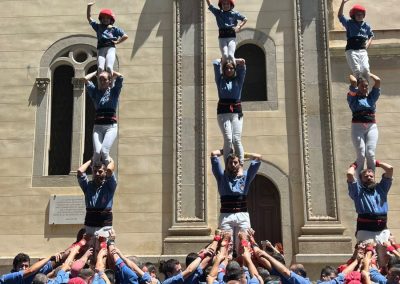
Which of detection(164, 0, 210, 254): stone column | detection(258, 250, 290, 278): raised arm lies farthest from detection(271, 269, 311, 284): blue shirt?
detection(164, 0, 210, 254): stone column

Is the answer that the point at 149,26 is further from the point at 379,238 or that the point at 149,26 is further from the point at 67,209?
the point at 379,238

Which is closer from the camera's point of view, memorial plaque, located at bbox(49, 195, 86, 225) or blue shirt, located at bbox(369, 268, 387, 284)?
blue shirt, located at bbox(369, 268, 387, 284)

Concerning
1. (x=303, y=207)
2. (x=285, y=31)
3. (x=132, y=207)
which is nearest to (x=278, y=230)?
(x=303, y=207)

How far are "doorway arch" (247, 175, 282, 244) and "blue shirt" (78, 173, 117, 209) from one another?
7.03 m

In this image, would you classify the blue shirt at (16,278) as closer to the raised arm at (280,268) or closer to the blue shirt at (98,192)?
the blue shirt at (98,192)

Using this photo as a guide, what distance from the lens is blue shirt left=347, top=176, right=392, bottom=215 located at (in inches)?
338

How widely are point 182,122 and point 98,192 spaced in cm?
661

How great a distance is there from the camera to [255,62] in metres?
15.8

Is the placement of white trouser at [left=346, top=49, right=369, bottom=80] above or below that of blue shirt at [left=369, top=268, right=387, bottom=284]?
above

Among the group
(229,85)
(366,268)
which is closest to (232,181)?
(229,85)

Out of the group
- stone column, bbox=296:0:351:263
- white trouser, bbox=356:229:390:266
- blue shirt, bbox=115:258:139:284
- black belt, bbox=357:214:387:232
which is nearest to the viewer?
blue shirt, bbox=115:258:139:284

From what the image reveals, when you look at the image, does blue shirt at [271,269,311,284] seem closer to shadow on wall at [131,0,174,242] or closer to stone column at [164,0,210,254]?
stone column at [164,0,210,254]

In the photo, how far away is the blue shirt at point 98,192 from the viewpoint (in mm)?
8656

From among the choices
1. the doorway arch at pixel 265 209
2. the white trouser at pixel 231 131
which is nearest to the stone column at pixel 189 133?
the doorway arch at pixel 265 209
